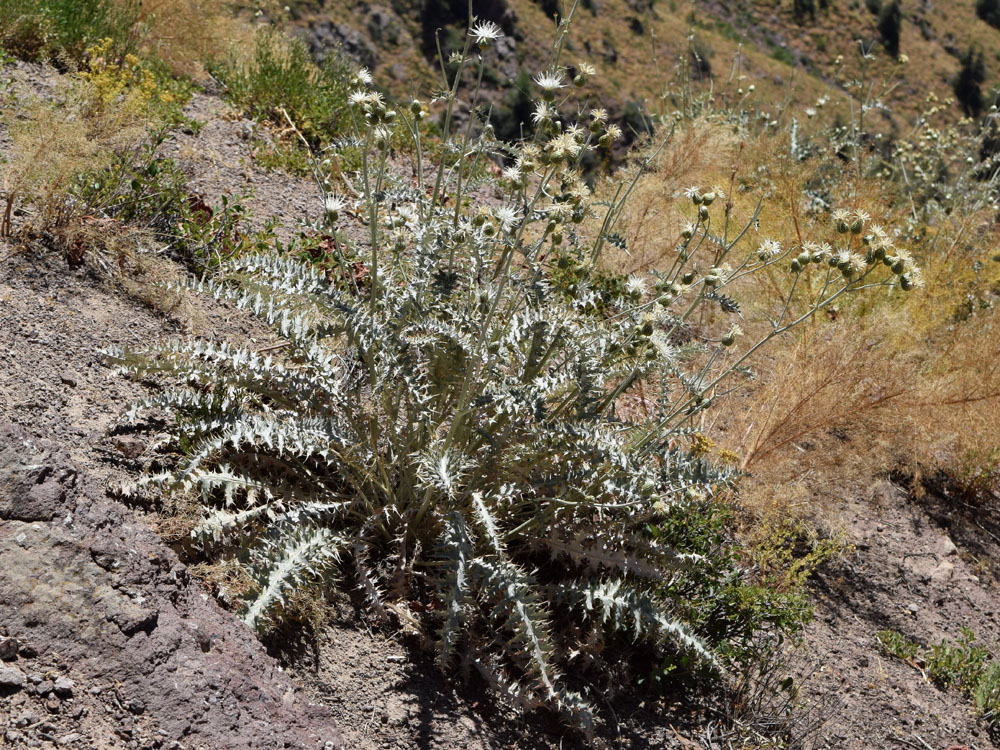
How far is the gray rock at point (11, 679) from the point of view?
166cm

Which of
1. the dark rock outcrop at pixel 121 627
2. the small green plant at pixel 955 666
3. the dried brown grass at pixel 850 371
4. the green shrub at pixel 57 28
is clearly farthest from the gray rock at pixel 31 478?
the green shrub at pixel 57 28

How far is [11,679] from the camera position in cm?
167

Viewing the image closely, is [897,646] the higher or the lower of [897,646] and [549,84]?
the lower

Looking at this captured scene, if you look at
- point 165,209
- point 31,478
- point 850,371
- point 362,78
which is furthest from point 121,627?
point 850,371

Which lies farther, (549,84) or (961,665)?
(961,665)

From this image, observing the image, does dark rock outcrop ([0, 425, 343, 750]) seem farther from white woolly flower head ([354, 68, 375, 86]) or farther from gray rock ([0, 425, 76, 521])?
white woolly flower head ([354, 68, 375, 86])

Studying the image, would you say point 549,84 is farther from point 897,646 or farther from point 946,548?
point 946,548

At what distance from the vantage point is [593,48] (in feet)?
137

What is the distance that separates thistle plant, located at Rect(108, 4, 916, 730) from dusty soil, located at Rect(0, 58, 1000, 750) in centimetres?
17

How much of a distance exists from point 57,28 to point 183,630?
4340 millimetres

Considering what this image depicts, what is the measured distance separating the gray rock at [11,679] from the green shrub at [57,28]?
4053 mm

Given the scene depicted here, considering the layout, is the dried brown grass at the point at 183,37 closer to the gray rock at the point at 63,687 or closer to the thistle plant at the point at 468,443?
the thistle plant at the point at 468,443

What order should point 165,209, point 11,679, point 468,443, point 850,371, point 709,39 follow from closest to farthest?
point 11,679 < point 468,443 < point 165,209 < point 850,371 < point 709,39

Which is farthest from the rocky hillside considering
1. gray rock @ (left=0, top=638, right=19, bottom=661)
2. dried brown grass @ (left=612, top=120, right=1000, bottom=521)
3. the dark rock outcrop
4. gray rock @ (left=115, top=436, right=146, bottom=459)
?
gray rock @ (left=0, top=638, right=19, bottom=661)
